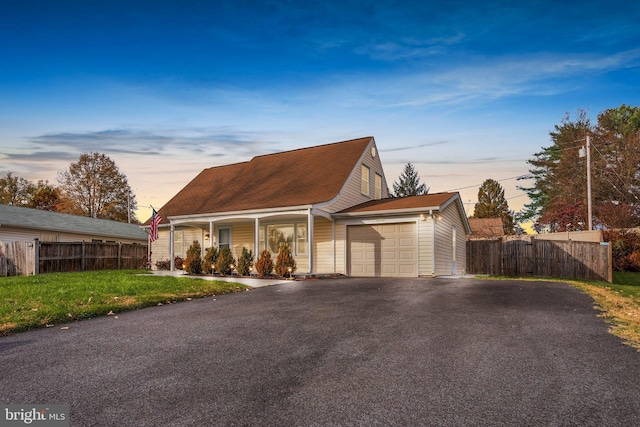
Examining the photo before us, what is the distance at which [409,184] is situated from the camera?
190 feet

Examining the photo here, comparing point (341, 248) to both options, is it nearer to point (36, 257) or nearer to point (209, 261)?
point (209, 261)

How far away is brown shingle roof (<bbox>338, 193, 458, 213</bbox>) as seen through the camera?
1675 centimetres

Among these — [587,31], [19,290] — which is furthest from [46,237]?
[587,31]

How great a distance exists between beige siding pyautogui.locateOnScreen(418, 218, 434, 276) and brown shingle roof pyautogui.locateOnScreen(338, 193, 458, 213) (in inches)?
26.6

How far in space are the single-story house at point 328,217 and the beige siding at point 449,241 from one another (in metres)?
0.04

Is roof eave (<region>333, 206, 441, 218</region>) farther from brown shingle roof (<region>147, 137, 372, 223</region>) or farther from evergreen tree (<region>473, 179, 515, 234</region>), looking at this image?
evergreen tree (<region>473, 179, 515, 234</region>)

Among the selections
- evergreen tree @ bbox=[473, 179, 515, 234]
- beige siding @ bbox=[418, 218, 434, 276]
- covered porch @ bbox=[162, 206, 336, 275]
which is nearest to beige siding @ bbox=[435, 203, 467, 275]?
beige siding @ bbox=[418, 218, 434, 276]

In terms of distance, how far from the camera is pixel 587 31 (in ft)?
51.3

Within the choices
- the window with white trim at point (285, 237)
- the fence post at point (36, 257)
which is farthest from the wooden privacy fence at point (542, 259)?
the fence post at point (36, 257)

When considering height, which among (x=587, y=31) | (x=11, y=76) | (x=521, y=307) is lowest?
(x=521, y=307)

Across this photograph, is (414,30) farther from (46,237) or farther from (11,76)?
(46,237)

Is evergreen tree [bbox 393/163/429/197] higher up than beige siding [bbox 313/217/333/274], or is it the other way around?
evergreen tree [bbox 393/163/429/197]

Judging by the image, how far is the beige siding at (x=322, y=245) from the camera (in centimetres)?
1853

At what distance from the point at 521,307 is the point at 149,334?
718 centimetres
